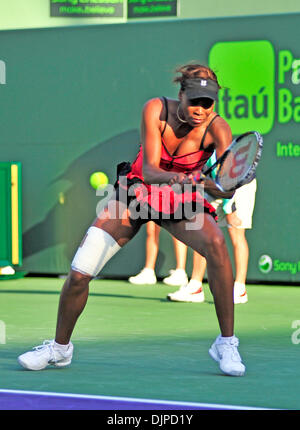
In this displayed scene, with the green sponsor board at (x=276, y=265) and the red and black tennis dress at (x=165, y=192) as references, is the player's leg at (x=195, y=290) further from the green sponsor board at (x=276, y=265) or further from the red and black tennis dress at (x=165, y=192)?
the red and black tennis dress at (x=165, y=192)

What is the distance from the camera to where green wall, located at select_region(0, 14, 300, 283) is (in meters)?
9.12

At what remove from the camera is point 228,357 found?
477 cm

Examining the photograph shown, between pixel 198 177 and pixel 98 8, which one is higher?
pixel 98 8

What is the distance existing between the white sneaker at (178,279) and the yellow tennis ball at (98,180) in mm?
1267

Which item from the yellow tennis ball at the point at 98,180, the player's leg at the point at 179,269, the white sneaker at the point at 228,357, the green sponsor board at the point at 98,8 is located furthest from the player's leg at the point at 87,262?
the green sponsor board at the point at 98,8

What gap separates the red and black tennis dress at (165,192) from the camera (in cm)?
475

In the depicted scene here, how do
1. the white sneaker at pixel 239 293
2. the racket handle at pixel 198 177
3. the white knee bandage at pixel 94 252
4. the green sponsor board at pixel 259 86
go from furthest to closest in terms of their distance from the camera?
the green sponsor board at pixel 259 86 < the white sneaker at pixel 239 293 < the white knee bandage at pixel 94 252 < the racket handle at pixel 198 177

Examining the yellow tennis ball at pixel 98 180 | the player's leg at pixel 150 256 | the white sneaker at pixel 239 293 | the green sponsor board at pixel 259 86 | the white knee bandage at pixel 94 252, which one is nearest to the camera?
the white knee bandage at pixel 94 252

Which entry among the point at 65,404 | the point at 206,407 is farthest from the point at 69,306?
the point at 206,407

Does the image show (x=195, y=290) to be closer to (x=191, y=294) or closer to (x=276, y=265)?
(x=191, y=294)

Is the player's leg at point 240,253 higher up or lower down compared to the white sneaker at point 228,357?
lower down

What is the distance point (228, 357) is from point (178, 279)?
441cm

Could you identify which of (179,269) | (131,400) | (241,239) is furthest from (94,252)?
(179,269)

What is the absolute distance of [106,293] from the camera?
8.62 m
